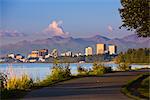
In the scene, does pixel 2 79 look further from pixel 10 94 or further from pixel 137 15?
pixel 137 15

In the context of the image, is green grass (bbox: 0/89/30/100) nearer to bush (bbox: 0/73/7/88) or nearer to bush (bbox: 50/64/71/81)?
bush (bbox: 0/73/7/88)

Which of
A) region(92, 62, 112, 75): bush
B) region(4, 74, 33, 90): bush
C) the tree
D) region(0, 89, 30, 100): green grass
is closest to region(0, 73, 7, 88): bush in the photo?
region(4, 74, 33, 90): bush

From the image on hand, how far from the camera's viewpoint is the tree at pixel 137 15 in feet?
78.8

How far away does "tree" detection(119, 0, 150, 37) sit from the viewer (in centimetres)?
2403

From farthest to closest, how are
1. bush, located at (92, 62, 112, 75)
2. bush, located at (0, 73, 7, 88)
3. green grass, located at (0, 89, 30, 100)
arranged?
bush, located at (92, 62, 112, 75)
bush, located at (0, 73, 7, 88)
green grass, located at (0, 89, 30, 100)

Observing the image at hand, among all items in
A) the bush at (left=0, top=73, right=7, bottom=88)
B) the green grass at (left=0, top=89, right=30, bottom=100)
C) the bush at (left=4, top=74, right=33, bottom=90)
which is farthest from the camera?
the bush at (left=4, top=74, right=33, bottom=90)

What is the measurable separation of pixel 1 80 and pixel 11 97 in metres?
4.02

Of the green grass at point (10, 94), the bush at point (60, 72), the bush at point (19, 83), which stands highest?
the bush at point (60, 72)

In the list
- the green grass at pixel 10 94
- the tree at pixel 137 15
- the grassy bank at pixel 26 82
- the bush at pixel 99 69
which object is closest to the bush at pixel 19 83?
the grassy bank at pixel 26 82

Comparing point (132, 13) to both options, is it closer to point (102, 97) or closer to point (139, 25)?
point (139, 25)

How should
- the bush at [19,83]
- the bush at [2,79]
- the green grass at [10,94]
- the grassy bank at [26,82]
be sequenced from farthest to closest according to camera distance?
1. the bush at [19,83]
2. the bush at [2,79]
3. the grassy bank at [26,82]
4. the green grass at [10,94]

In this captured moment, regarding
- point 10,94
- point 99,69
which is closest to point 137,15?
point 10,94

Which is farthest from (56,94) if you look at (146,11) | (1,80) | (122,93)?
(146,11)

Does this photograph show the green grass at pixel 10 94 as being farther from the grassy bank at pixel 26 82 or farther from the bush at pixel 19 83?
the bush at pixel 19 83
